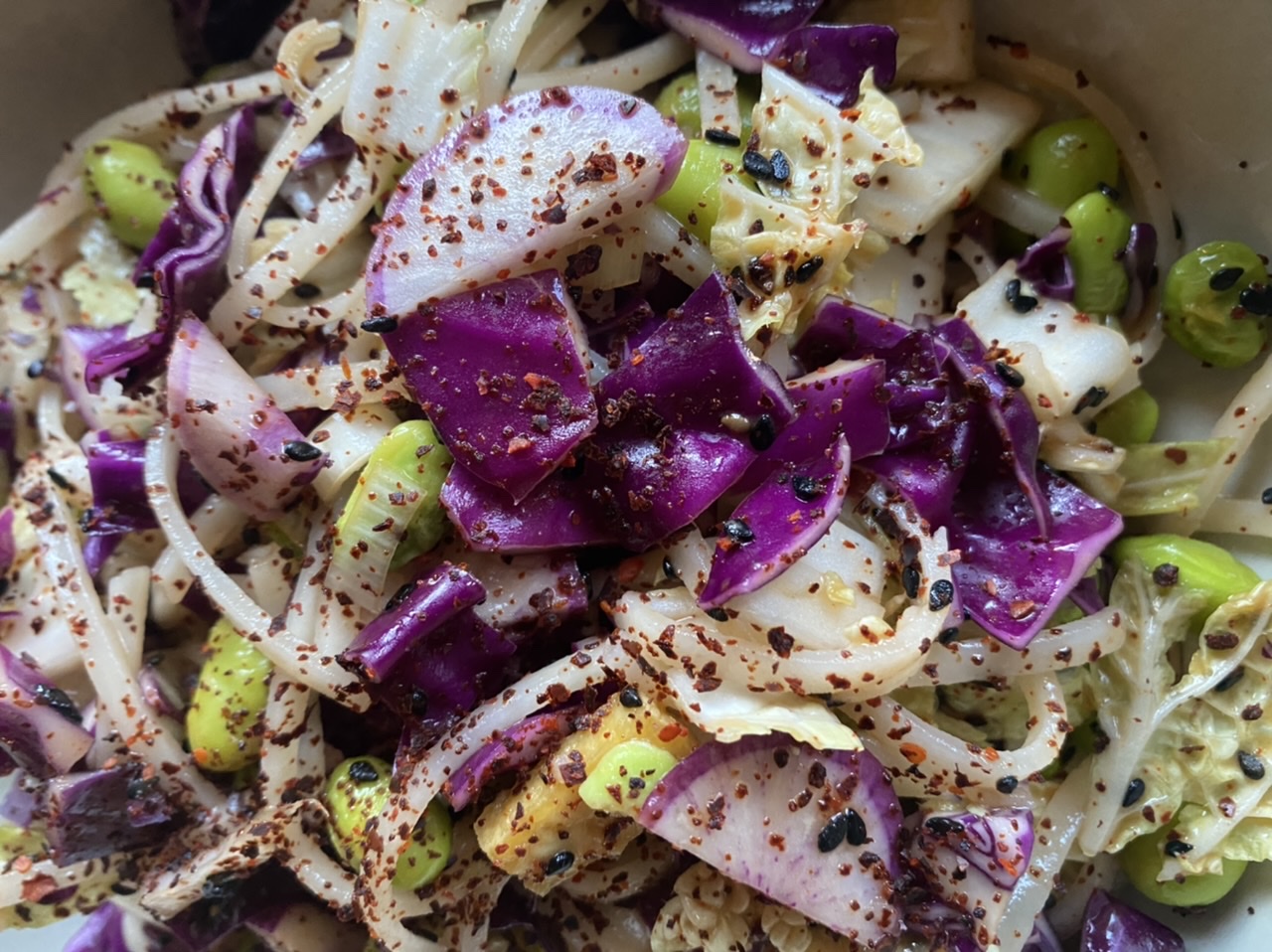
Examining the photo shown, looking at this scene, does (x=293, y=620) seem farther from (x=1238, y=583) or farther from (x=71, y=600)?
(x=1238, y=583)

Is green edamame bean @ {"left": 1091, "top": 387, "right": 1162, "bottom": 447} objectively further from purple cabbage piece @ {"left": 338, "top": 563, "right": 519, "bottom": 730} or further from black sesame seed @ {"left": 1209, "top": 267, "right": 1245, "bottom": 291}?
purple cabbage piece @ {"left": 338, "top": 563, "right": 519, "bottom": 730}

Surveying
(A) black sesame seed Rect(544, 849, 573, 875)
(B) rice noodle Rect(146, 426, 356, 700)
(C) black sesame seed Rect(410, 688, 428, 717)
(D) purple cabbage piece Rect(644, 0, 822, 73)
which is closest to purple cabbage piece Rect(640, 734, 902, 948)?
(A) black sesame seed Rect(544, 849, 573, 875)

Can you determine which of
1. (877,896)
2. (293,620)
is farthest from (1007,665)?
(293,620)

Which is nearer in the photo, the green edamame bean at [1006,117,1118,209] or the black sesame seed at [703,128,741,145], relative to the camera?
the black sesame seed at [703,128,741,145]

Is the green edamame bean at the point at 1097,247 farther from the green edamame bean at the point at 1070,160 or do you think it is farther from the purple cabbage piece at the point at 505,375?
the purple cabbage piece at the point at 505,375

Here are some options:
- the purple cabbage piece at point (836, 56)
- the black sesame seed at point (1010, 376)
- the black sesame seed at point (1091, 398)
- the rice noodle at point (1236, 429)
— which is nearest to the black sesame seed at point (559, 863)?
the black sesame seed at point (1010, 376)
